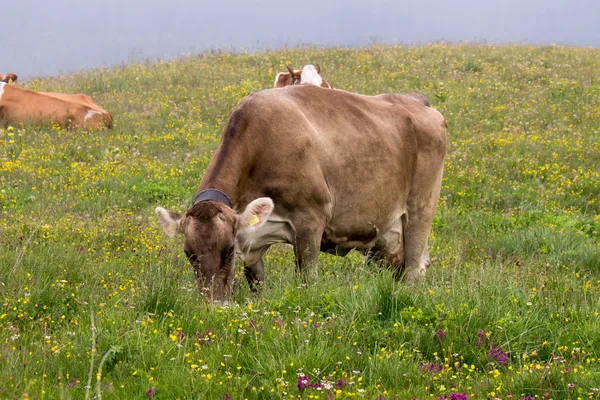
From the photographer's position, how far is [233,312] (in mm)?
5363

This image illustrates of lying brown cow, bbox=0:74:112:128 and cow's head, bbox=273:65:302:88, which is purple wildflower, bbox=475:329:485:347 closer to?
cow's head, bbox=273:65:302:88

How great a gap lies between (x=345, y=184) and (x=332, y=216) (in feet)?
1.26

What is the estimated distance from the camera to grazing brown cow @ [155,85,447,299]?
6.10 metres

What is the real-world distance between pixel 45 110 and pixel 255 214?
12.1 metres

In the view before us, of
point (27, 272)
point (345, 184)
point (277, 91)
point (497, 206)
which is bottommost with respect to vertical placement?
point (497, 206)

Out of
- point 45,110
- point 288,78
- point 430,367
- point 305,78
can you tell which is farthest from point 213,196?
point 45,110

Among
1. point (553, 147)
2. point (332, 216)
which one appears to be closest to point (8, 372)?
point (332, 216)

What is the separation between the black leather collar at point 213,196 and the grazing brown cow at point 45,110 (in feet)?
35.7

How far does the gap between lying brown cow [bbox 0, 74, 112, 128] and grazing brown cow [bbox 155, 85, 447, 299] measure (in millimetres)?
9753

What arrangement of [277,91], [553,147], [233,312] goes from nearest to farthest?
[233,312]
[277,91]
[553,147]

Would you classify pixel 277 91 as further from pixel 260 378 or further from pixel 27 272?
pixel 260 378

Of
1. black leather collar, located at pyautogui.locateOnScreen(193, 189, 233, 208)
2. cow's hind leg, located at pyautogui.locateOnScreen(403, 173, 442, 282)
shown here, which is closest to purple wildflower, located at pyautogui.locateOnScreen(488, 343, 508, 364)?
black leather collar, located at pyautogui.locateOnScreen(193, 189, 233, 208)

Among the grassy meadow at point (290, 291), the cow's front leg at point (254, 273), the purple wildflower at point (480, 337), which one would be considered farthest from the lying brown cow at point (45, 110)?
the purple wildflower at point (480, 337)

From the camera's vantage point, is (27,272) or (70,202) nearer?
(27,272)
